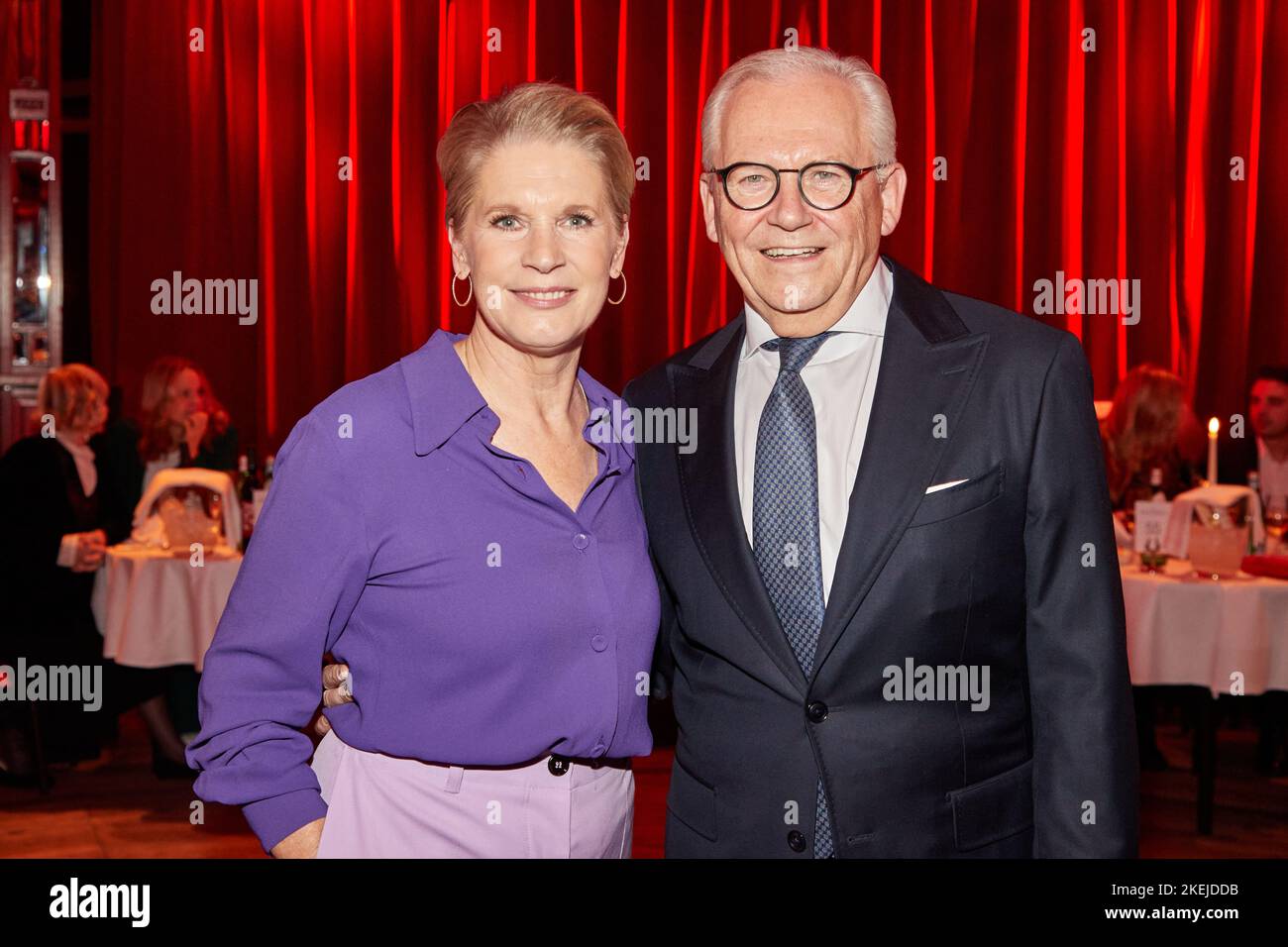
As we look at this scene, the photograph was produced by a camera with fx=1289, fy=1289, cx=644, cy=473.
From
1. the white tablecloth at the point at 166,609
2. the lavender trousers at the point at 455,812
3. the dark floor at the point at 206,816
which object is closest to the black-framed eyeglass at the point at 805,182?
the lavender trousers at the point at 455,812

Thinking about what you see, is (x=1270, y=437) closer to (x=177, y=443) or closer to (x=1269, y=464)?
(x=1269, y=464)

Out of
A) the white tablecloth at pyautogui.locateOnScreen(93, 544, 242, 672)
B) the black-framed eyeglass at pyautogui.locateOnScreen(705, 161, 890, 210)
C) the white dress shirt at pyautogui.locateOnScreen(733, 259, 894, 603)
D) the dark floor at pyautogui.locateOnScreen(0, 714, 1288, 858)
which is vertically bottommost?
the dark floor at pyautogui.locateOnScreen(0, 714, 1288, 858)

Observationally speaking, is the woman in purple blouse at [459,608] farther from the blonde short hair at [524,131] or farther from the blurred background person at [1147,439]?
the blurred background person at [1147,439]

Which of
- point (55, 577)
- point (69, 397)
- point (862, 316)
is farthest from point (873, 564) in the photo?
point (69, 397)

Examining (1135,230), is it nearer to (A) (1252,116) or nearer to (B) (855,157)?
(A) (1252,116)

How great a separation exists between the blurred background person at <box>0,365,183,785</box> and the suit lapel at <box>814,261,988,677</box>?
4008 mm

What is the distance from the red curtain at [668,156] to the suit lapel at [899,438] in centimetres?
553

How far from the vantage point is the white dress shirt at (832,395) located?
170 cm

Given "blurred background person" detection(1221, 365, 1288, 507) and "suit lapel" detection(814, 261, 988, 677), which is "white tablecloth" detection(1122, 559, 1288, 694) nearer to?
"blurred background person" detection(1221, 365, 1288, 507)

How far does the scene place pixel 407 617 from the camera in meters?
1.63

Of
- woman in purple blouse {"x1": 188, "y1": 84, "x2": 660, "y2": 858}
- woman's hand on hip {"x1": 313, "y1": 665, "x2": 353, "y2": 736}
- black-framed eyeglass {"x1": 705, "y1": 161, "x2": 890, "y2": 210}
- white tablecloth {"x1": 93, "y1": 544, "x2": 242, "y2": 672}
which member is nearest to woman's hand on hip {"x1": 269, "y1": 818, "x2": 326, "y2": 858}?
woman in purple blouse {"x1": 188, "y1": 84, "x2": 660, "y2": 858}

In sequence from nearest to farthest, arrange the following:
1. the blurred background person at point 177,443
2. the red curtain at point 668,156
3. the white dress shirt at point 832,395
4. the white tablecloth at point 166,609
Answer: the white dress shirt at point 832,395 → the white tablecloth at point 166,609 → the blurred background person at point 177,443 → the red curtain at point 668,156

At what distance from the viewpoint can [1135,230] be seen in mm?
7148

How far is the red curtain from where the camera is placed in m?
7.09
